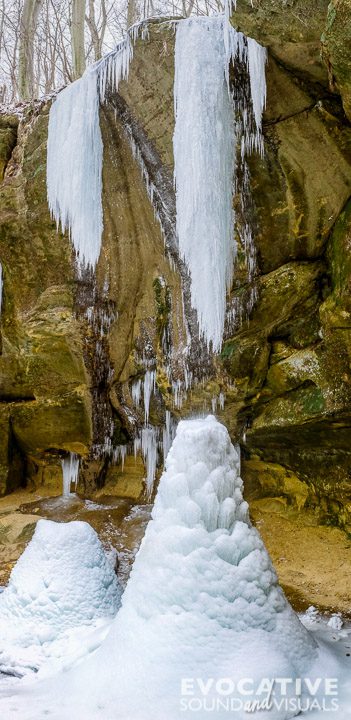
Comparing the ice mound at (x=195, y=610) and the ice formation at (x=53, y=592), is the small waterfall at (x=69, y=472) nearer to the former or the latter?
the ice formation at (x=53, y=592)

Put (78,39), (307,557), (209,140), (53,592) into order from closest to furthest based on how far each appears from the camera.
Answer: (53,592), (209,140), (307,557), (78,39)

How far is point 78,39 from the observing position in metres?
11.0

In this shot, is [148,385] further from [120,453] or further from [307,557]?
[307,557]

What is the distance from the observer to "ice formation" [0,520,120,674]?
10.7 ft

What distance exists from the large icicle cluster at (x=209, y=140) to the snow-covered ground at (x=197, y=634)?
3147 mm

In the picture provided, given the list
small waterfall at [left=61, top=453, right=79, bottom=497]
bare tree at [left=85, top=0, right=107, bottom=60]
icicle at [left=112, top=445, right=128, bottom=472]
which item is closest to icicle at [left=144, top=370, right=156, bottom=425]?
icicle at [left=112, top=445, right=128, bottom=472]

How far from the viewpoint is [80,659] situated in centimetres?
290

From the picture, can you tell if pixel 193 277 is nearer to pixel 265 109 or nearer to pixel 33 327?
pixel 265 109

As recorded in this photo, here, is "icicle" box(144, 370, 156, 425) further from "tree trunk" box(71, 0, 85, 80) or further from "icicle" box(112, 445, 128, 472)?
"tree trunk" box(71, 0, 85, 80)

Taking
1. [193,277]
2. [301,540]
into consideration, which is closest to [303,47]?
[193,277]

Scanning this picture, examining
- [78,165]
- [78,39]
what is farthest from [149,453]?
[78,39]

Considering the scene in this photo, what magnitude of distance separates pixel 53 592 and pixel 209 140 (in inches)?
166

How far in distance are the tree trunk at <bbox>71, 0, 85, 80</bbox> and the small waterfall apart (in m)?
7.38

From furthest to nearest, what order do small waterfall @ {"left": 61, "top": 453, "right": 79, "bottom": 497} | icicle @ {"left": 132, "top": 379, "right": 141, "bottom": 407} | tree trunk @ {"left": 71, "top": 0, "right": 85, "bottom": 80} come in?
tree trunk @ {"left": 71, "top": 0, "right": 85, "bottom": 80}
small waterfall @ {"left": 61, "top": 453, "right": 79, "bottom": 497}
icicle @ {"left": 132, "top": 379, "right": 141, "bottom": 407}
